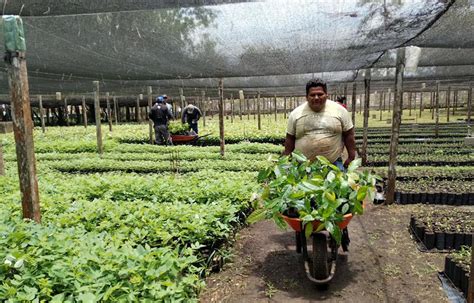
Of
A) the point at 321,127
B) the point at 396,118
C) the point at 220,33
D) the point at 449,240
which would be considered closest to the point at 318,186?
the point at 321,127

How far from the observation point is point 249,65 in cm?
659

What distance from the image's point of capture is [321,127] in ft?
13.9

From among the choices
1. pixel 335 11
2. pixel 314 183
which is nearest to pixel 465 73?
pixel 335 11

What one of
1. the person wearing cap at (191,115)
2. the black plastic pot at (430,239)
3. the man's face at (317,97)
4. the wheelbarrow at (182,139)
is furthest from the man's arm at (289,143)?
the person wearing cap at (191,115)

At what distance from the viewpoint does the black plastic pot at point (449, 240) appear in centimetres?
458

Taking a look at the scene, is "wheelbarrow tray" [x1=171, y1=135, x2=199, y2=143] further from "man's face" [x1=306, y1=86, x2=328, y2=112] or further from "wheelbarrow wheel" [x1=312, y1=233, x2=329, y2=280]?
"wheelbarrow wheel" [x1=312, y1=233, x2=329, y2=280]

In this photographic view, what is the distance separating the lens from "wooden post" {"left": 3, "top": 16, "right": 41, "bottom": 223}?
3014 millimetres

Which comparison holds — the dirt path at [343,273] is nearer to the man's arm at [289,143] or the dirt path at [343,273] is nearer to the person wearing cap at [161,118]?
the man's arm at [289,143]

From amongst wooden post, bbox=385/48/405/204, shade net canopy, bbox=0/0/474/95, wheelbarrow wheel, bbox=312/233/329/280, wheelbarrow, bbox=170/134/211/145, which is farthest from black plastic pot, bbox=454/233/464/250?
wheelbarrow, bbox=170/134/211/145

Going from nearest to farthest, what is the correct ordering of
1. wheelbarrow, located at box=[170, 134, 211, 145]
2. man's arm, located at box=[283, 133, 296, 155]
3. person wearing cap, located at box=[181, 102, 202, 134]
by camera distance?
man's arm, located at box=[283, 133, 296, 155]
wheelbarrow, located at box=[170, 134, 211, 145]
person wearing cap, located at box=[181, 102, 202, 134]

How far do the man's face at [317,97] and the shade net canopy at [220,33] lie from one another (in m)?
0.98

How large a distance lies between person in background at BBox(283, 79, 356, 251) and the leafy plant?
0.46 meters

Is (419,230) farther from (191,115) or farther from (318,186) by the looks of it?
(191,115)

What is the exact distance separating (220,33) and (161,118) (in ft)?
27.9
